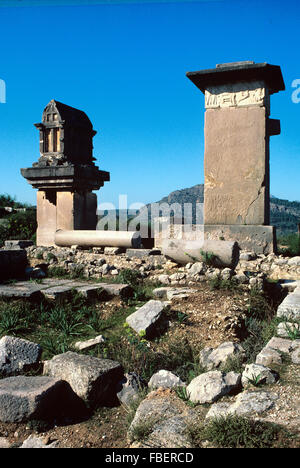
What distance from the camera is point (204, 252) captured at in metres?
6.20

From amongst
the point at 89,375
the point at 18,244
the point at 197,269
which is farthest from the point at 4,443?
the point at 18,244

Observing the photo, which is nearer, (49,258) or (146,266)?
(146,266)

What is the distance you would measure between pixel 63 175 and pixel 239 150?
12.8 ft

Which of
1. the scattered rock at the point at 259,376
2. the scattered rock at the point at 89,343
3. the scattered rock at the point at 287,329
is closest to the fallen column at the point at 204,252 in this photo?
the scattered rock at the point at 287,329

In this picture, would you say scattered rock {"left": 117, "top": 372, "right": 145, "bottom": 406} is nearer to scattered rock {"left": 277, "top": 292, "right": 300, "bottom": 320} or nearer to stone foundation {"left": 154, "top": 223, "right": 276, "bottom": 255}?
scattered rock {"left": 277, "top": 292, "right": 300, "bottom": 320}

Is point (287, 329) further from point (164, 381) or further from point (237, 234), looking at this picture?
point (237, 234)

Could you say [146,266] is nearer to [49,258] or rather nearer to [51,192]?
[49,258]

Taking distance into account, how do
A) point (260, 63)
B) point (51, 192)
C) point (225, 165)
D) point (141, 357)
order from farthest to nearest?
point (51, 192)
point (225, 165)
point (260, 63)
point (141, 357)

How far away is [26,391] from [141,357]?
1.23m

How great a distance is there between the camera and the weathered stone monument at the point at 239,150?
7.61 meters

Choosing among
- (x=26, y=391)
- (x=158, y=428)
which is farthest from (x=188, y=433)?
(x=26, y=391)

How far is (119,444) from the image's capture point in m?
2.54
